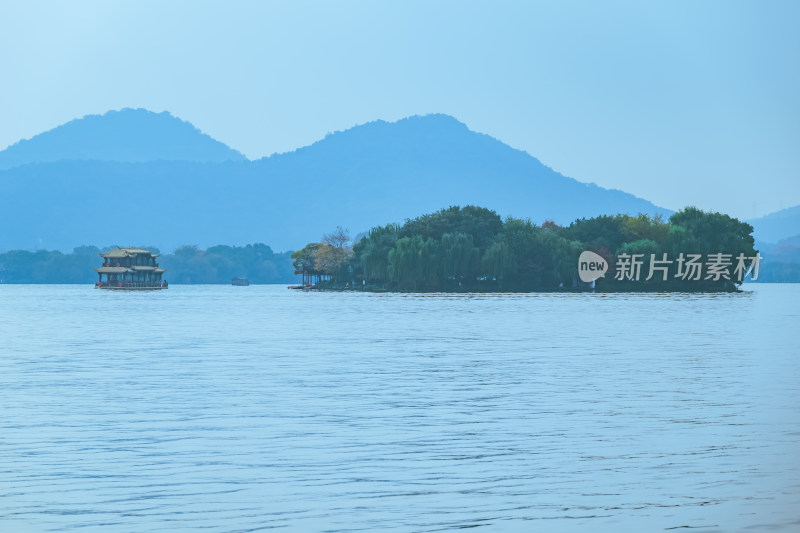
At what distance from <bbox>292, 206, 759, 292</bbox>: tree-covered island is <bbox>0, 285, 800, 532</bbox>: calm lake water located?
59.3 m

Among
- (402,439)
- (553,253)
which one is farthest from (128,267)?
(402,439)

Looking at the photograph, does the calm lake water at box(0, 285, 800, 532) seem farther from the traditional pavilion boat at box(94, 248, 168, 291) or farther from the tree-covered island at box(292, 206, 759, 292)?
the traditional pavilion boat at box(94, 248, 168, 291)

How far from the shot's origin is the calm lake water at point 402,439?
9.28 metres

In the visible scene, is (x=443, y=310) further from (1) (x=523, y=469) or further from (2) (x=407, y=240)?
(1) (x=523, y=469)

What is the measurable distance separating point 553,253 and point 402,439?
76.7 metres

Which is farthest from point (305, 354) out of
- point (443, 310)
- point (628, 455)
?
point (443, 310)

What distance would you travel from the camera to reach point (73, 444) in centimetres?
1298

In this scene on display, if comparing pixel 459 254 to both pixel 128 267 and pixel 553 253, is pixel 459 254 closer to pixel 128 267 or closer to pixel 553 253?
pixel 553 253

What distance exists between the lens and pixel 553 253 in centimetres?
8881

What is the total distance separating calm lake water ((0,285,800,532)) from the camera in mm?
9281

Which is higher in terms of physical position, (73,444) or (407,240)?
(407,240)

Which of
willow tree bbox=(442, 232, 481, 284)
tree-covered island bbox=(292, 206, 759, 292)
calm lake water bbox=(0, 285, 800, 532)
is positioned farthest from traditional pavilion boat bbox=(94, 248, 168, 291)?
calm lake water bbox=(0, 285, 800, 532)

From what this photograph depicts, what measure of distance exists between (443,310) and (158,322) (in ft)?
54.6

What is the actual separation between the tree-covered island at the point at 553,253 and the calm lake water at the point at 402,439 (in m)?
59.3
